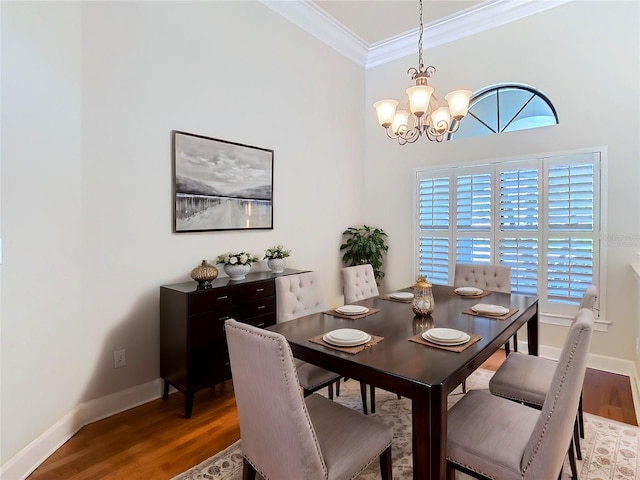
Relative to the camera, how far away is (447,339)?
170 cm

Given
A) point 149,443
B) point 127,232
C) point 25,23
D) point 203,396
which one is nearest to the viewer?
point 25,23

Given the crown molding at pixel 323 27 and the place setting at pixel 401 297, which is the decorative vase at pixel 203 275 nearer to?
the place setting at pixel 401 297

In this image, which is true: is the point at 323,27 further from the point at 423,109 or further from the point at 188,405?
the point at 188,405

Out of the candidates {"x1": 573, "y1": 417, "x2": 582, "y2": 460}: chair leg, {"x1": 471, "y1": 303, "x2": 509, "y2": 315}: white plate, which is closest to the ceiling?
{"x1": 471, "y1": 303, "x2": 509, "y2": 315}: white plate

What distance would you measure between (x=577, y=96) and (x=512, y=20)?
1.09 metres

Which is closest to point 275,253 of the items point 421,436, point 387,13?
point 421,436

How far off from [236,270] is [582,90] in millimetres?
3621

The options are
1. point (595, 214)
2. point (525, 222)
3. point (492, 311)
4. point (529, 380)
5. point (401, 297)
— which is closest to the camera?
point (529, 380)

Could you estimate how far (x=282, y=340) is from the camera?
119 cm

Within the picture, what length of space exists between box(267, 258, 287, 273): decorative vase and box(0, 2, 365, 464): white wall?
0.81ft

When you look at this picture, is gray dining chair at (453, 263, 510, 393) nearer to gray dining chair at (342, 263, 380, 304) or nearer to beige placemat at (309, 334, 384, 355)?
gray dining chair at (342, 263, 380, 304)

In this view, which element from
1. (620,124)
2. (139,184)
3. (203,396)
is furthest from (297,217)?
(620,124)

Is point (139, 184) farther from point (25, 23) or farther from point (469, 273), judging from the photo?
point (469, 273)

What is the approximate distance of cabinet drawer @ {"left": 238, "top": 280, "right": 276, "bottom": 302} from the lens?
2869 millimetres
